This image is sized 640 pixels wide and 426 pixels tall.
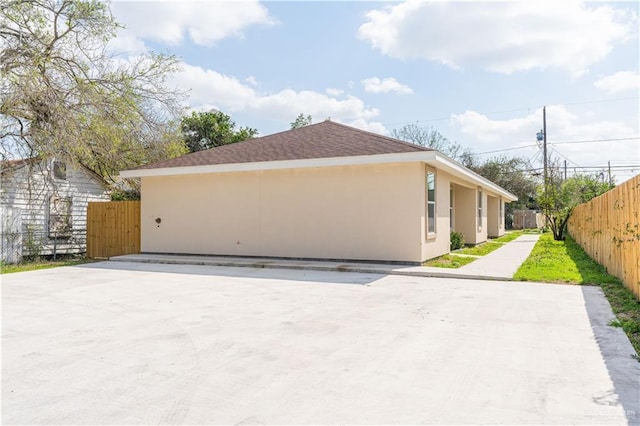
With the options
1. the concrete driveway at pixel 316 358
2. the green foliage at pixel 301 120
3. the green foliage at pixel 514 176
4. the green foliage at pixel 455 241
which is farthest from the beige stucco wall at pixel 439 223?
the green foliage at pixel 514 176

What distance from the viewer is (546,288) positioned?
7.71 metres

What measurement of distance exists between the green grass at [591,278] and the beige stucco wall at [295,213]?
8.47ft

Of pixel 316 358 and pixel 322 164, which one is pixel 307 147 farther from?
pixel 316 358

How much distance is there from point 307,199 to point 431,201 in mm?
3378

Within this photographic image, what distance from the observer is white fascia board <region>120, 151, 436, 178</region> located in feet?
32.2

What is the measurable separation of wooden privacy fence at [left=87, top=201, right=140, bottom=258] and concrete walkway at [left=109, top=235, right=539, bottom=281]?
1486 millimetres

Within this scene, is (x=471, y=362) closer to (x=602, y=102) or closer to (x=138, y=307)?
(x=138, y=307)

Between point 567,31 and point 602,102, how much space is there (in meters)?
21.3

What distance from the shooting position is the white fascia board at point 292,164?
386 inches

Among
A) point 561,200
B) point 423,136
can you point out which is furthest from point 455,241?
point 423,136

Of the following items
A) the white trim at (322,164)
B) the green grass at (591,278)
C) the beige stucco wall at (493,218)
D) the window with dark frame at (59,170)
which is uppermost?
the window with dark frame at (59,170)

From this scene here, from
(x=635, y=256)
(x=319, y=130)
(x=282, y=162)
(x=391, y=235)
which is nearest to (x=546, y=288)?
(x=635, y=256)

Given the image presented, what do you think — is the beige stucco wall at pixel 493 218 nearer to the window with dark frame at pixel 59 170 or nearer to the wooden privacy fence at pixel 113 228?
the wooden privacy fence at pixel 113 228

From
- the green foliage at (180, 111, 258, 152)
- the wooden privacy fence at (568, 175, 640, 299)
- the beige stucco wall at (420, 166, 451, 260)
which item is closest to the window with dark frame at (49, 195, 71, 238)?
the green foliage at (180, 111, 258, 152)
